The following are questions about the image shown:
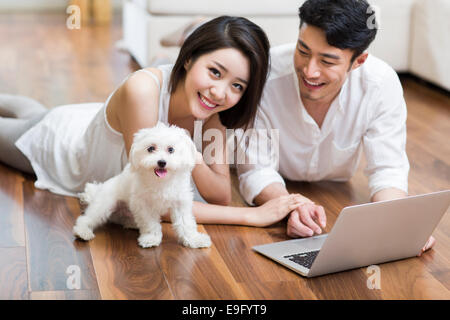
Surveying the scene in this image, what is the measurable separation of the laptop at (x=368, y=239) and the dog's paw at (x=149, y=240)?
0.84 ft

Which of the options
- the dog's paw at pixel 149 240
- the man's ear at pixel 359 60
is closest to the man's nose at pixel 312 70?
the man's ear at pixel 359 60

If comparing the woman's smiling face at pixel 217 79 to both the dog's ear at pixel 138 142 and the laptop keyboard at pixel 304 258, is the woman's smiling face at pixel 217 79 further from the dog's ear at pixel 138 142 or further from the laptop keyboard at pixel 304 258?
the laptop keyboard at pixel 304 258

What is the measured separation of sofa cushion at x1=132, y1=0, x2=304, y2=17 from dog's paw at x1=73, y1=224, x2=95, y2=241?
1811mm

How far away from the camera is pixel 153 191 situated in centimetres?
169

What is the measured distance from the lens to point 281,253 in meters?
1.75

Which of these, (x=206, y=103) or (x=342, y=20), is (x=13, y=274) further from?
(x=342, y=20)

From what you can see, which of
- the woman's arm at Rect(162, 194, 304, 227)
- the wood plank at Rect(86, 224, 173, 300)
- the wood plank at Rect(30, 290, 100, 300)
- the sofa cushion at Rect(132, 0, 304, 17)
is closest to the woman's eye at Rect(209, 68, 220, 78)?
the woman's arm at Rect(162, 194, 304, 227)

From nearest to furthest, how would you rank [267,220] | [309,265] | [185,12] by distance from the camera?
[309,265]
[267,220]
[185,12]

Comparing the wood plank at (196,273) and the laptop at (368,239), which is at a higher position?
the laptop at (368,239)

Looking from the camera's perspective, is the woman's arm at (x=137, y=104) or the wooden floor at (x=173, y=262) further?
the woman's arm at (x=137, y=104)

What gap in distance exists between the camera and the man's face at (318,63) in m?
1.87

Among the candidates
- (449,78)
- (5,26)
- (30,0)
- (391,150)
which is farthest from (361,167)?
(30,0)

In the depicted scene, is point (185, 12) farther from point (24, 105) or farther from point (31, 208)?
point (31, 208)
